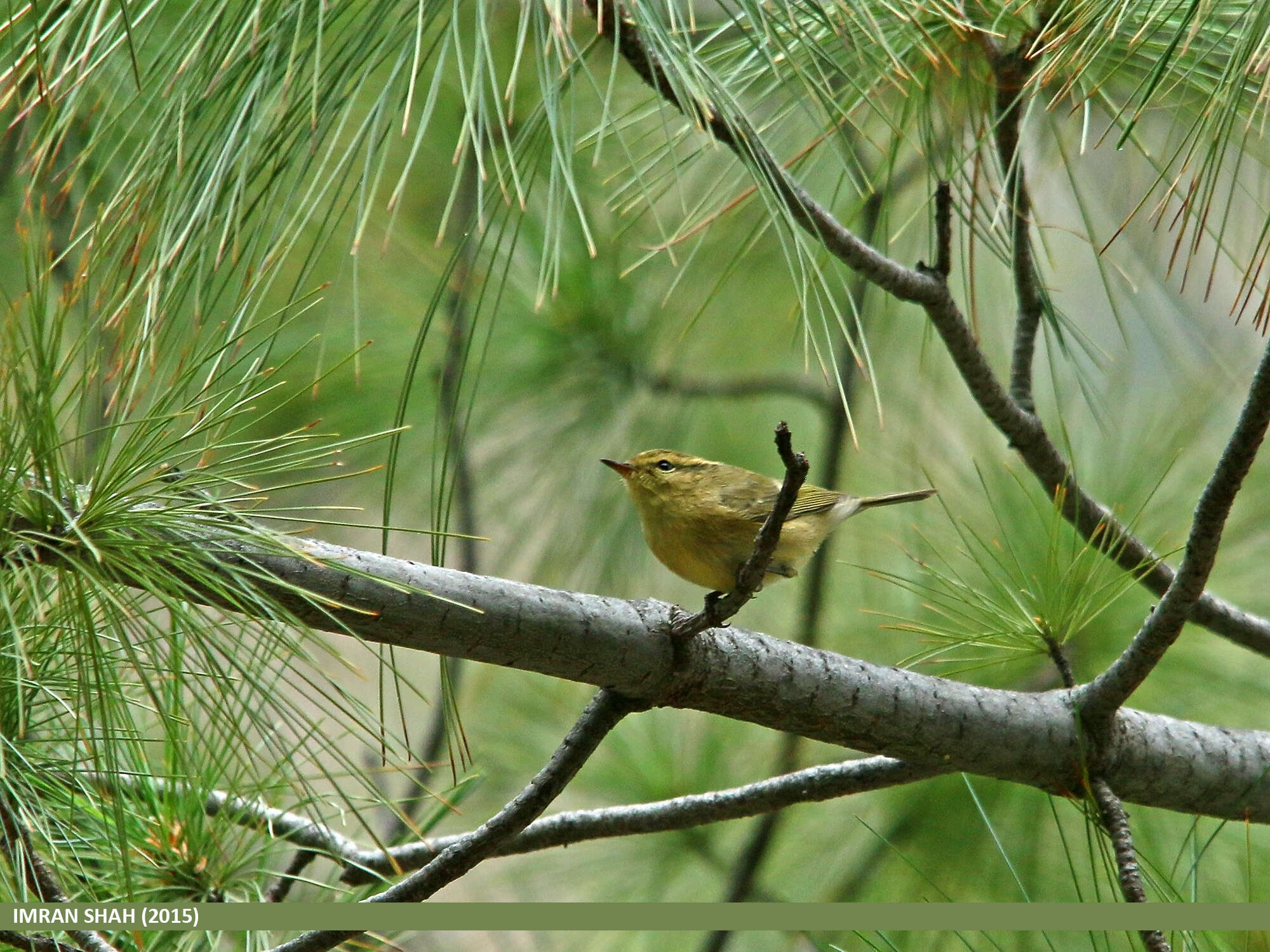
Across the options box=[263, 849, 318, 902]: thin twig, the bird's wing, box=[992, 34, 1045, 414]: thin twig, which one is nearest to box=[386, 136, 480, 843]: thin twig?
the bird's wing

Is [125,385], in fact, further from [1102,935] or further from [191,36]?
[1102,935]

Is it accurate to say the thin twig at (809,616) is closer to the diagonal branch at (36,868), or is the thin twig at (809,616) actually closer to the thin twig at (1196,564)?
the thin twig at (1196,564)

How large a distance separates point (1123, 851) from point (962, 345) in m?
0.65

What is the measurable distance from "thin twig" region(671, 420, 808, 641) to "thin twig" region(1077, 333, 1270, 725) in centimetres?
41

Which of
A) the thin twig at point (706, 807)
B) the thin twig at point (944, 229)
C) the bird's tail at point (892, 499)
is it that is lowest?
the thin twig at point (706, 807)

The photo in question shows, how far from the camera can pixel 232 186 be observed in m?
1.07

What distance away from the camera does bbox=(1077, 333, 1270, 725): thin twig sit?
104 centimetres

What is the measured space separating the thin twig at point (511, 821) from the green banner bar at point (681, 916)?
28 mm

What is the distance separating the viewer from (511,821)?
1149 mm

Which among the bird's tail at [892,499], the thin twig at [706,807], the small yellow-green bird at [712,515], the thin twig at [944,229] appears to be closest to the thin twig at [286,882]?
the thin twig at [706,807]

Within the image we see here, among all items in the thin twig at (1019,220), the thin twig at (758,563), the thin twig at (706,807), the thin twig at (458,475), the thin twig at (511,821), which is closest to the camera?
the thin twig at (758,563)

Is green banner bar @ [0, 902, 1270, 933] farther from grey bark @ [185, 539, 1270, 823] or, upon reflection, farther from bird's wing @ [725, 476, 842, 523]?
bird's wing @ [725, 476, 842, 523]

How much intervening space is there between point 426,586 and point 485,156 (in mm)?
1545

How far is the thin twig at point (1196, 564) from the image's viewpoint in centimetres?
104
